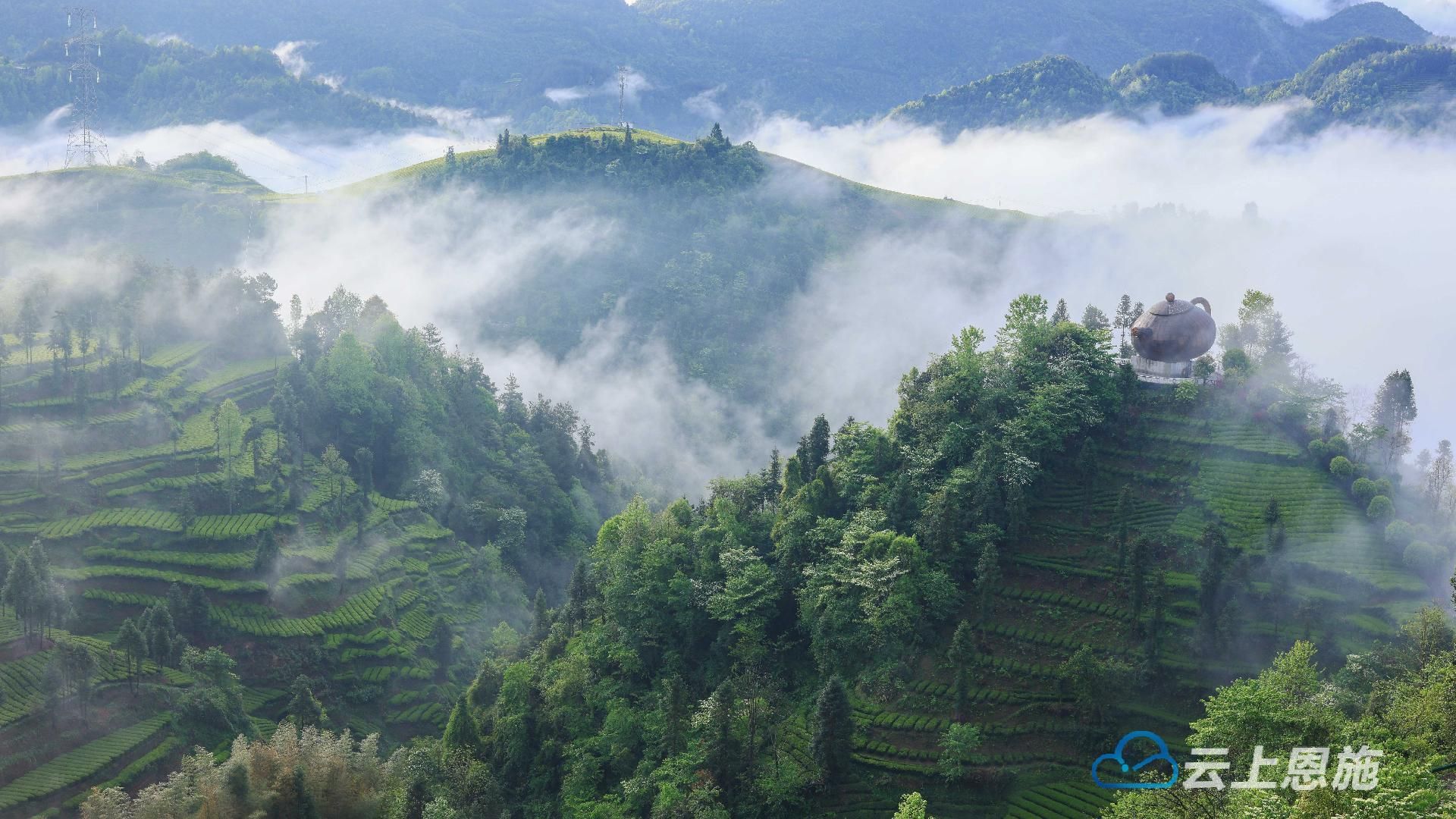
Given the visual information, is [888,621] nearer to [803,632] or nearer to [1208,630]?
[803,632]

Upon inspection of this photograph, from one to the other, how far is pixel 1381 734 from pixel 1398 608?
19914 mm

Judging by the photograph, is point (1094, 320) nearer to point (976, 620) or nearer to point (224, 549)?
point (976, 620)

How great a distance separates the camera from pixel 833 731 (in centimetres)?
6125

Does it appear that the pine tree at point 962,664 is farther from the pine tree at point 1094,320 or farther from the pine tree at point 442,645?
the pine tree at point 442,645

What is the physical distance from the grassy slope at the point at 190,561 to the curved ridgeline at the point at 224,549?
0.16 metres

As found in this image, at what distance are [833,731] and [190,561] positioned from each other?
53815mm

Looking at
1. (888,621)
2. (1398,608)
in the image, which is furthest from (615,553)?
(1398,608)

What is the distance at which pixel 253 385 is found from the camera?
112 meters

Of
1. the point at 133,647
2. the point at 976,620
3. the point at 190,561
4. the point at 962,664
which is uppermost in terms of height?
the point at 976,620

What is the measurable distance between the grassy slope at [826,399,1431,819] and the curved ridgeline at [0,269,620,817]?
43686 mm

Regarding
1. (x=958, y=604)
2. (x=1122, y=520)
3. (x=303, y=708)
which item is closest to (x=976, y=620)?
(x=958, y=604)

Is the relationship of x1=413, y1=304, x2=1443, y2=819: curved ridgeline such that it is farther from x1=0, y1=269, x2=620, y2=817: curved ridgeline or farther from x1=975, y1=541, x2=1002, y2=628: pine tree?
x1=0, y1=269, x2=620, y2=817: curved ridgeline

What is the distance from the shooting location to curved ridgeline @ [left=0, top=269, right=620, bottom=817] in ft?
250

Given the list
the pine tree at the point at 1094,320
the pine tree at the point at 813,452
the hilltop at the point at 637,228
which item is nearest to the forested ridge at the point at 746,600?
the pine tree at the point at 813,452
